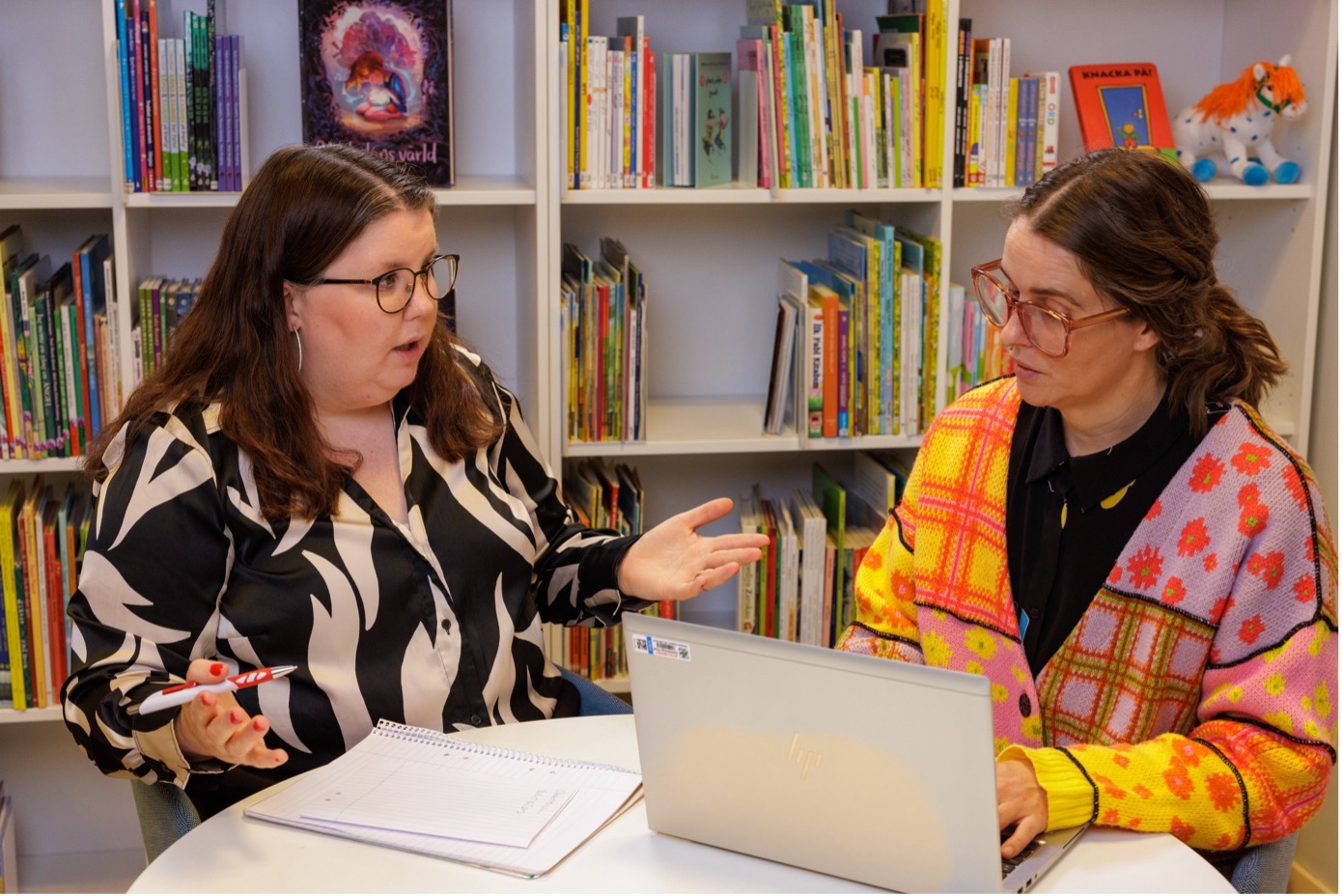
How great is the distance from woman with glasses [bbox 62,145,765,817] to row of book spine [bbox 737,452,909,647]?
0.80m

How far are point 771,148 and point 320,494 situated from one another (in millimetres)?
1086

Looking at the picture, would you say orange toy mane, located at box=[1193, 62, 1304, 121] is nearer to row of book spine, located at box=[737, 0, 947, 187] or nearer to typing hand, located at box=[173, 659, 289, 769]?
row of book spine, located at box=[737, 0, 947, 187]

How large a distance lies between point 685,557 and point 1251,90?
1.54 meters

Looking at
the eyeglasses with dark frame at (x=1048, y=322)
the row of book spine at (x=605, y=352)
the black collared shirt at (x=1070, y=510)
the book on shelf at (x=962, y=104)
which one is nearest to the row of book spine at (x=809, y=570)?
the row of book spine at (x=605, y=352)

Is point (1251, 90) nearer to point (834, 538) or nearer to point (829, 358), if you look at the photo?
point (829, 358)

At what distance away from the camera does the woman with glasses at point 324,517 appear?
5.42ft

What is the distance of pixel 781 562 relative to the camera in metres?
2.65

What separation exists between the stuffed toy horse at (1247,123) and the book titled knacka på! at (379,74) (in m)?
1.39

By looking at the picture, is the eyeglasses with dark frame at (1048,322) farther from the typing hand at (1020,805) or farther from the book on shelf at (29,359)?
the book on shelf at (29,359)

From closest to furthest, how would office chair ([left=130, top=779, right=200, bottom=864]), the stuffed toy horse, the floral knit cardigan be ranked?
the floral knit cardigan < office chair ([left=130, top=779, right=200, bottom=864]) < the stuffed toy horse

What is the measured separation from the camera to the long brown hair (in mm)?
1720

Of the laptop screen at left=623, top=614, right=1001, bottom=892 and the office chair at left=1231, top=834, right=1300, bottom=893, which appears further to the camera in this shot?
the office chair at left=1231, top=834, right=1300, bottom=893

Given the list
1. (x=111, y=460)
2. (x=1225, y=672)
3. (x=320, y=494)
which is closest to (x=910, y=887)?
(x=1225, y=672)

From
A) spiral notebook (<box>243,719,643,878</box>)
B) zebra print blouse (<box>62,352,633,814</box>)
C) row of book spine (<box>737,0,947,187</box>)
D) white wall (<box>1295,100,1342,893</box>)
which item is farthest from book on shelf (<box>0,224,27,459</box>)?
white wall (<box>1295,100,1342,893</box>)
